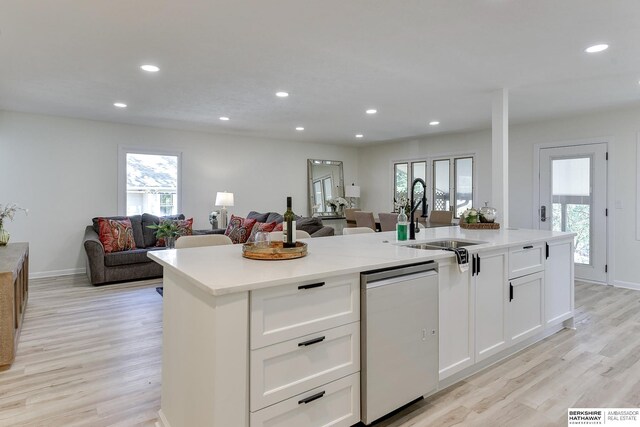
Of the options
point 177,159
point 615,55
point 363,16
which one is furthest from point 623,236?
point 177,159

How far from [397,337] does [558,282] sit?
2.17 m

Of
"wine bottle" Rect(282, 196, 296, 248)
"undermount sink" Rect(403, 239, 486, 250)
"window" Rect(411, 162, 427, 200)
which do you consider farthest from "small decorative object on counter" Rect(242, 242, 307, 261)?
"window" Rect(411, 162, 427, 200)

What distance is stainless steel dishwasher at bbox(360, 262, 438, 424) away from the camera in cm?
183

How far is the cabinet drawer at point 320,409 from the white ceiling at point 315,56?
85.1 inches

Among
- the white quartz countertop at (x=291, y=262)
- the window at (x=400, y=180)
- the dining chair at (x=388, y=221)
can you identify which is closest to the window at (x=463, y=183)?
the window at (x=400, y=180)

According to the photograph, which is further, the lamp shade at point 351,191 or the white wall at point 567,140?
the lamp shade at point 351,191

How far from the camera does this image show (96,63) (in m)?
3.27

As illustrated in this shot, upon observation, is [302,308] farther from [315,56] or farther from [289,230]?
[315,56]

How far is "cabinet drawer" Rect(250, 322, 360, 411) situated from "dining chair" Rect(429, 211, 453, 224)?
5040 millimetres

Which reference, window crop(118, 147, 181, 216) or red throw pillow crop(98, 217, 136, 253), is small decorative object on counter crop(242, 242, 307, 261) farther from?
window crop(118, 147, 181, 216)

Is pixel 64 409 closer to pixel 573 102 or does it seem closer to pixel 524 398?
pixel 524 398

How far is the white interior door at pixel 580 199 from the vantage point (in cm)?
525

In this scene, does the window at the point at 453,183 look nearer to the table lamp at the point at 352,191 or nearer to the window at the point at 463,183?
the window at the point at 463,183

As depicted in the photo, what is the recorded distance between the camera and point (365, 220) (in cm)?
660
